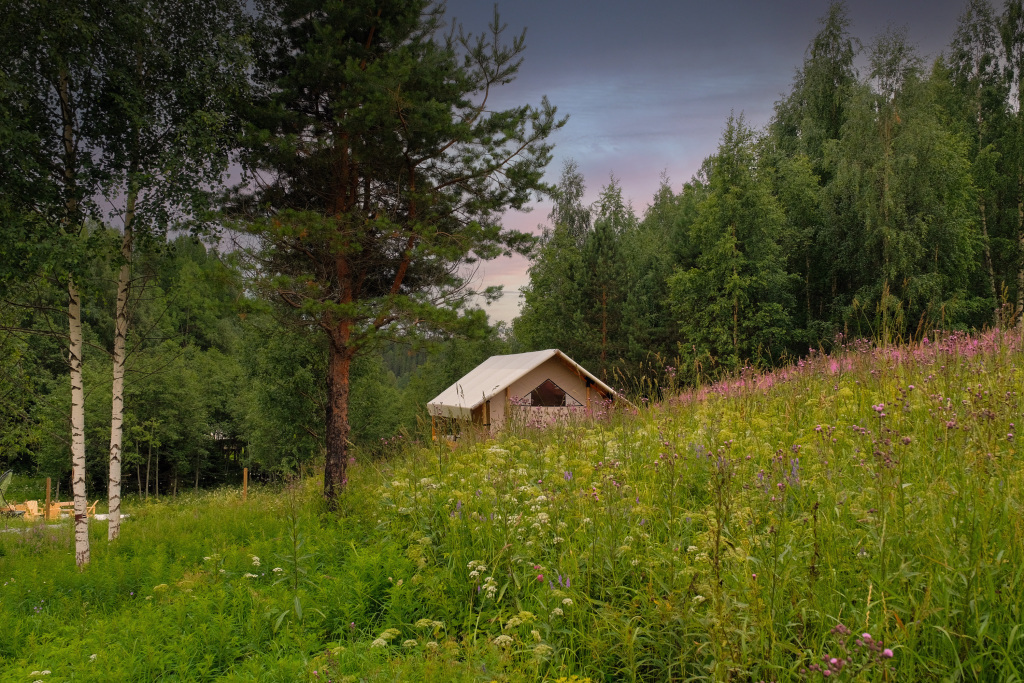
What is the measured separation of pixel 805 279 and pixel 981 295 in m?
7.28

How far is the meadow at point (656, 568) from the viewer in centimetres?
244

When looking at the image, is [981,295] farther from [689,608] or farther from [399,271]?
[689,608]

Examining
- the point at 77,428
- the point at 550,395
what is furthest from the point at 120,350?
the point at 550,395

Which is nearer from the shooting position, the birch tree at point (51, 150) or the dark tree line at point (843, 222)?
the birch tree at point (51, 150)

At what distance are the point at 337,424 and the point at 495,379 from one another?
12666 millimetres

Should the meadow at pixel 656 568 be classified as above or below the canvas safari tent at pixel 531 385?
below

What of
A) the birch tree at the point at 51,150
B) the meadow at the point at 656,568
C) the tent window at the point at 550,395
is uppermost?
the birch tree at the point at 51,150

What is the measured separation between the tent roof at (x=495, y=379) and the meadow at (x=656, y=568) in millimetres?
12913

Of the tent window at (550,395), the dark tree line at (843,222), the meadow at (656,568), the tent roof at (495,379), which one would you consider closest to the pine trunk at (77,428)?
the meadow at (656,568)

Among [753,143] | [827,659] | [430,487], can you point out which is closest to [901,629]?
[827,659]

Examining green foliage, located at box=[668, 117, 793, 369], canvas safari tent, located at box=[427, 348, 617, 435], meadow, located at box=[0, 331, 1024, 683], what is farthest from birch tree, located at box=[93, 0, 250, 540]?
green foliage, located at box=[668, 117, 793, 369]

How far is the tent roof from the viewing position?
20.6 metres

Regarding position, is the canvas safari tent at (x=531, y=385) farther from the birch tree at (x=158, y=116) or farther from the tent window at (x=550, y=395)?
the birch tree at (x=158, y=116)

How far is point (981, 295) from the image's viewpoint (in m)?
26.4
